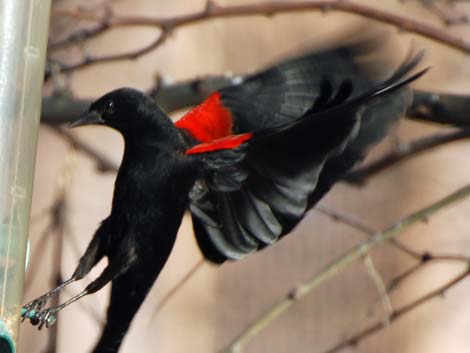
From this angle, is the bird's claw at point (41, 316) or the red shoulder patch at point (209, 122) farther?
the red shoulder patch at point (209, 122)

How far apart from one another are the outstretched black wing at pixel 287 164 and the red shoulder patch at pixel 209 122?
0.23 metres

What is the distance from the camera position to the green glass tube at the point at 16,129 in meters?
2.80

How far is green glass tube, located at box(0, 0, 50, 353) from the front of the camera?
2.80 metres

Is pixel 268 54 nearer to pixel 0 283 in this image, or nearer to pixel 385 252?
pixel 385 252

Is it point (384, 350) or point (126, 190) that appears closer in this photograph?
point (126, 190)

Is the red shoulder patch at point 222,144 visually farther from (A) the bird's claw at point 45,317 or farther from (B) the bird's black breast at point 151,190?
(A) the bird's claw at point 45,317

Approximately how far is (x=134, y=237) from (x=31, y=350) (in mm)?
1864

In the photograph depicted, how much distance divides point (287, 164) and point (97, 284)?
55cm

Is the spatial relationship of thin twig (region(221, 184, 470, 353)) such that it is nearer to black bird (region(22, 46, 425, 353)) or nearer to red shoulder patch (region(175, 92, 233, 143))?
black bird (region(22, 46, 425, 353))

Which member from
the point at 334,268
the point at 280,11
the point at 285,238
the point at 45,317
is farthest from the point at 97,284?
the point at 285,238

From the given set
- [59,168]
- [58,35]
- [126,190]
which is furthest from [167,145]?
[59,168]

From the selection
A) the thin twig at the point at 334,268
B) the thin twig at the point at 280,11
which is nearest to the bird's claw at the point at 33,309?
the thin twig at the point at 334,268

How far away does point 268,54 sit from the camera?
235 inches

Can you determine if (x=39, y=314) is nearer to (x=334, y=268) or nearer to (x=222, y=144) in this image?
(x=222, y=144)
